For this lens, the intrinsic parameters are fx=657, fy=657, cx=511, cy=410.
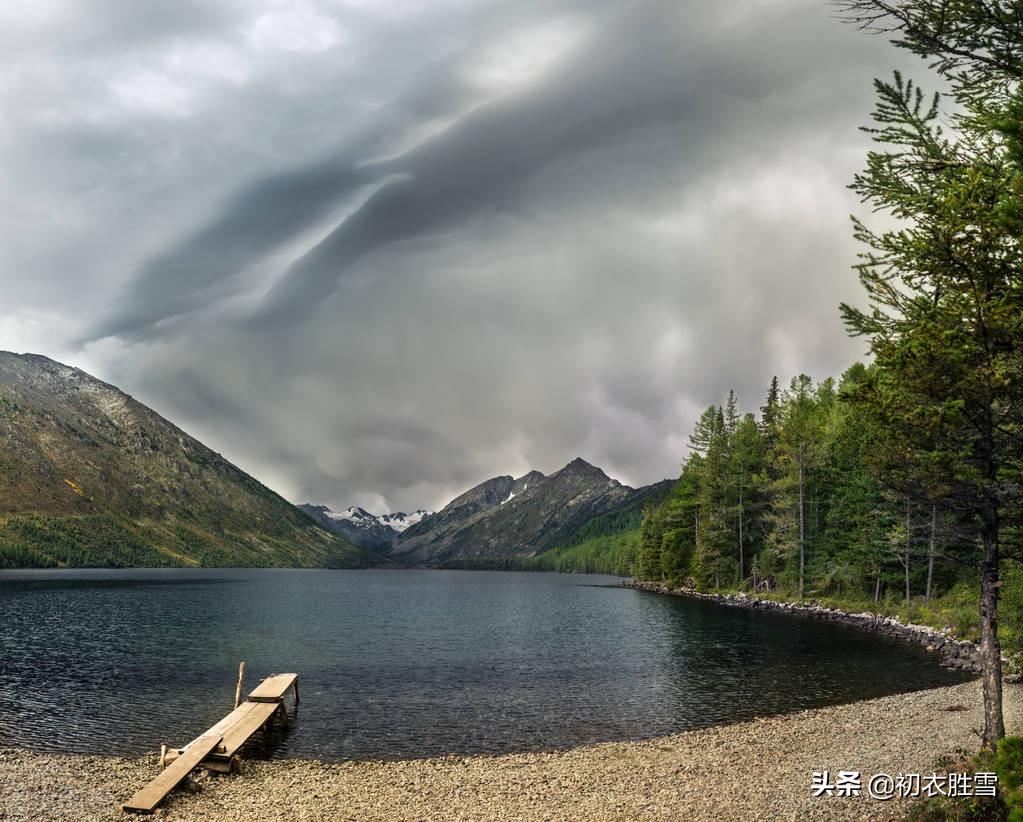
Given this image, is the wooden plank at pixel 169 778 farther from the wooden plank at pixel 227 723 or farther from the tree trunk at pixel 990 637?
the tree trunk at pixel 990 637

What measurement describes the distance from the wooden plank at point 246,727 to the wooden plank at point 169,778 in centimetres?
52

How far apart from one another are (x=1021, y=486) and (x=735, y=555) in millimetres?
95564

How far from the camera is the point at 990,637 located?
64.3ft

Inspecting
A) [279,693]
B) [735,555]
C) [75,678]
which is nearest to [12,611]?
[75,678]

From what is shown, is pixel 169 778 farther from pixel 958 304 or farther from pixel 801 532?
pixel 801 532

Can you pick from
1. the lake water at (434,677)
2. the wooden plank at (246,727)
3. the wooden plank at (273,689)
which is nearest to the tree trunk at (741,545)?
the lake water at (434,677)

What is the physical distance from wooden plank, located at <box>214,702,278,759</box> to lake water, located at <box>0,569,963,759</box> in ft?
4.36

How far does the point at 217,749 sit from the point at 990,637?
27.5 meters

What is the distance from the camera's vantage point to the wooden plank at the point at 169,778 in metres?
21.2

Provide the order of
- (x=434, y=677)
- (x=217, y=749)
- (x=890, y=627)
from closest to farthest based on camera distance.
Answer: (x=217, y=749) → (x=434, y=677) → (x=890, y=627)

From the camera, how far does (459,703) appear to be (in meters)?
38.3

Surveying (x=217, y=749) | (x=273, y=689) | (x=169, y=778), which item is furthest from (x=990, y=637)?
(x=273, y=689)

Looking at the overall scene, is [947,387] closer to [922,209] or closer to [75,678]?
[922,209]

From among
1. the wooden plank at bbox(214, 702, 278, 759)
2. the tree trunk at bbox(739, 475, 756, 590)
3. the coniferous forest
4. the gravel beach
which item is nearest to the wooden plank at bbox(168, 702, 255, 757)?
the wooden plank at bbox(214, 702, 278, 759)
